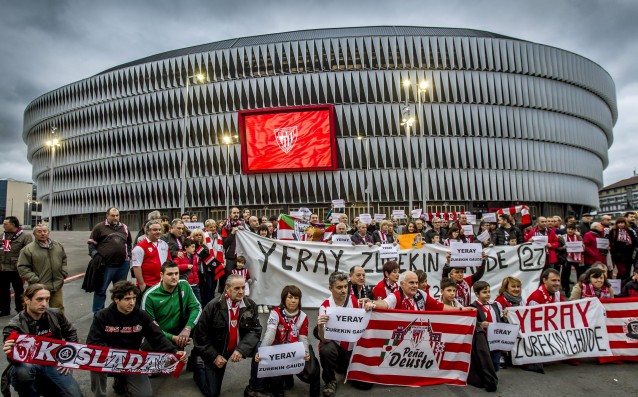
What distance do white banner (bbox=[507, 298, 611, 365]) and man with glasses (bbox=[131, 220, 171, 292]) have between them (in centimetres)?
588

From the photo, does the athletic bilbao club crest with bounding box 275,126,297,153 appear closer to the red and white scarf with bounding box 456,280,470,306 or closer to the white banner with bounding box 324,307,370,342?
the red and white scarf with bounding box 456,280,470,306

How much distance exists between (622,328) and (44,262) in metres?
9.72

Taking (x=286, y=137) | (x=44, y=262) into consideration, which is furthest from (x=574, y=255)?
(x=286, y=137)

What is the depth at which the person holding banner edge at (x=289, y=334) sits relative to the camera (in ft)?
16.6

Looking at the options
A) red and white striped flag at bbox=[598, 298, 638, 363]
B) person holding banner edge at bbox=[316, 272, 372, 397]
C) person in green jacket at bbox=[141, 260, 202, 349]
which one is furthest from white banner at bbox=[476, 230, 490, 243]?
person in green jacket at bbox=[141, 260, 202, 349]

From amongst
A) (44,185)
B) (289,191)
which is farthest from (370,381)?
(44,185)

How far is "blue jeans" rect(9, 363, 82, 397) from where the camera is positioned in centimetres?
425

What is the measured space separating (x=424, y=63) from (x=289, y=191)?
73.1 feet

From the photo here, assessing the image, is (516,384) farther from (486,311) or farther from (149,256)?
(149,256)

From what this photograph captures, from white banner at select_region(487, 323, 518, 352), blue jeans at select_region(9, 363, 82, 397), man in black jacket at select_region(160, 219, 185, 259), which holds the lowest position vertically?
white banner at select_region(487, 323, 518, 352)

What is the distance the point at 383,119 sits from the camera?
48062 mm

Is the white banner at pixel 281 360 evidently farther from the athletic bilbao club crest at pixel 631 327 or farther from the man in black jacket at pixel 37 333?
the athletic bilbao club crest at pixel 631 327

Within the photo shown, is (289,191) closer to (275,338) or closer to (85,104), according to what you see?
(85,104)

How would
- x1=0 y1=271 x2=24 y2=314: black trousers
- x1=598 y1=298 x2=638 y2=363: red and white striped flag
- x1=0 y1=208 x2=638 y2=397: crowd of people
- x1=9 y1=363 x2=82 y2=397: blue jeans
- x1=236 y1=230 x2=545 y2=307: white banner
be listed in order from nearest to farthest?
x1=9 y1=363 x2=82 y2=397: blue jeans → x1=0 y1=208 x2=638 y2=397: crowd of people → x1=598 y1=298 x2=638 y2=363: red and white striped flag → x1=0 y1=271 x2=24 y2=314: black trousers → x1=236 y1=230 x2=545 y2=307: white banner
